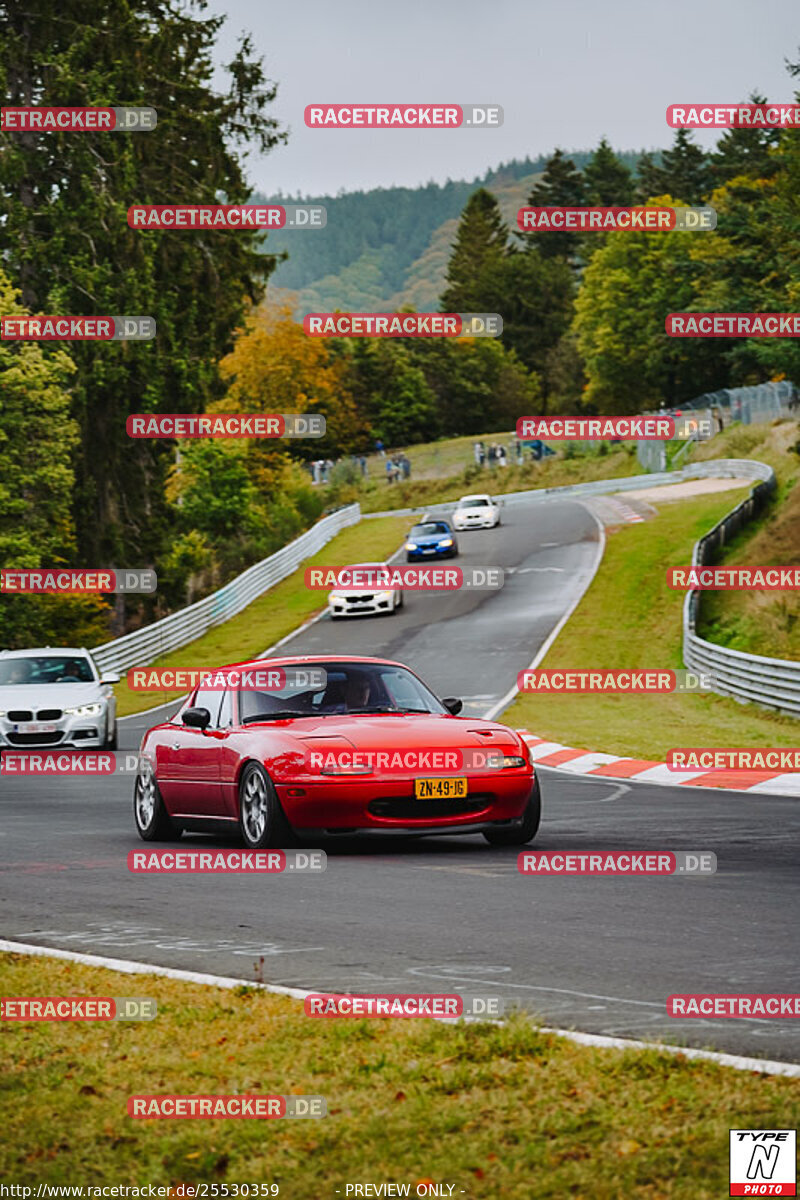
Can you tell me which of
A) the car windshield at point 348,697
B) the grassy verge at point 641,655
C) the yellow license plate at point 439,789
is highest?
the car windshield at point 348,697

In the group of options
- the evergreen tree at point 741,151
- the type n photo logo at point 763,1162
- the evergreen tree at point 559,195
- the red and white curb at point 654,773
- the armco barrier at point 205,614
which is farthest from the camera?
the evergreen tree at point 559,195

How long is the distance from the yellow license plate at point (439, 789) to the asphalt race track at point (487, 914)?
437 millimetres

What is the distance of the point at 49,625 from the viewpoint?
47000 mm

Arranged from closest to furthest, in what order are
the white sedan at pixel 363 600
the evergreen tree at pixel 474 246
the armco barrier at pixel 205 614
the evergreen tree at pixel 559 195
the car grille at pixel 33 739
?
the car grille at pixel 33 739
the armco barrier at pixel 205 614
the white sedan at pixel 363 600
the evergreen tree at pixel 474 246
the evergreen tree at pixel 559 195

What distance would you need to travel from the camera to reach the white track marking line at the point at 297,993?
5410mm

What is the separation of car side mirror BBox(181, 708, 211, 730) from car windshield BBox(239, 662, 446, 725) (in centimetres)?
27

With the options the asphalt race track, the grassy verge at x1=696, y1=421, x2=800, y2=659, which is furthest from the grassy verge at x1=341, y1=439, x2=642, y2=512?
the asphalt race track

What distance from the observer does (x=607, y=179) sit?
552 ft

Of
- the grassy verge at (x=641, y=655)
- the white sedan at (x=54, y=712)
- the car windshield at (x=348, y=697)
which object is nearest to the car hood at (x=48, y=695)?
the white sedan at (x=54, y=712)

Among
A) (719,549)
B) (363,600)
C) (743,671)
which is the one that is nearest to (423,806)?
(743,671)

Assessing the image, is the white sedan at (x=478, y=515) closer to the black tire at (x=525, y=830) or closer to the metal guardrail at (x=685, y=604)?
the metal guardrail at (x=685, y=604)

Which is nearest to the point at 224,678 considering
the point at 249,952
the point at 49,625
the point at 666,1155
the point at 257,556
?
the point at 249,952

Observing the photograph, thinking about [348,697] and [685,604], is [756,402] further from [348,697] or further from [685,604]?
[348,697]

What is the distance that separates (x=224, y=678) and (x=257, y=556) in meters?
52.4
